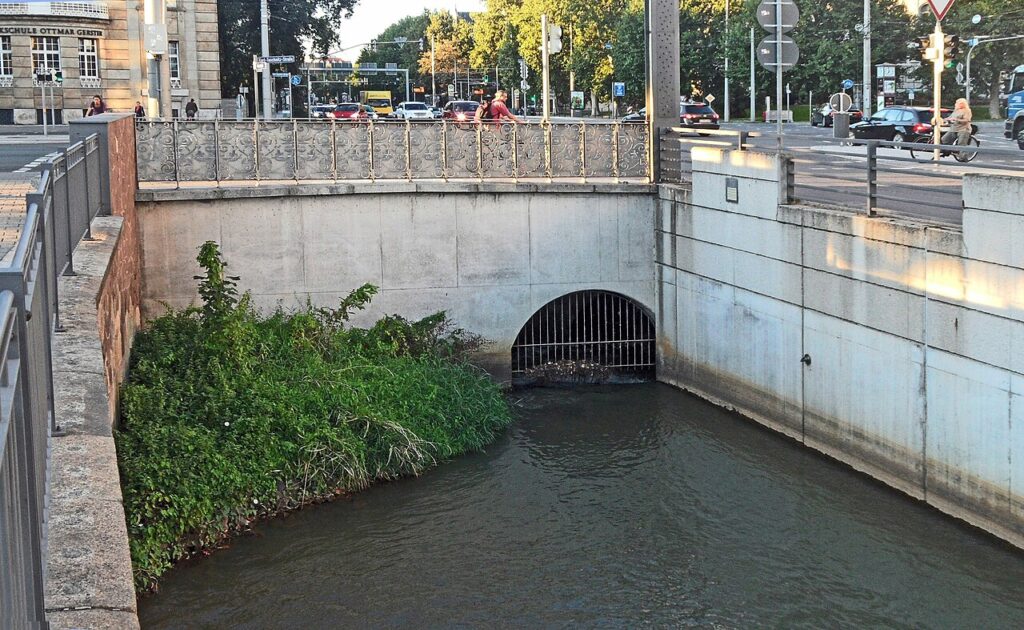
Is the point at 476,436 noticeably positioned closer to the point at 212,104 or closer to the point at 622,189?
the point at 622,189

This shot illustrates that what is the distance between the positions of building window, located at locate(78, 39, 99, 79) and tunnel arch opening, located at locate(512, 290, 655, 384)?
130 ft

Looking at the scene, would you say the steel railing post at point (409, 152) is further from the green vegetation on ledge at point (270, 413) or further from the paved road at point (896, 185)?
the paved road at point (896, 185)

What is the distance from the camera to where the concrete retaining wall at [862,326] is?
40.4 feet

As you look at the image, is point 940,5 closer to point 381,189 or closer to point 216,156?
point 381,189

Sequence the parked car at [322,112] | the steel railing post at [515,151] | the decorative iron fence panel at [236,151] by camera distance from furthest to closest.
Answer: the parked car at [322,112]
the steel railing post at [515,151]
the decorative iron fence panel at [236,151]

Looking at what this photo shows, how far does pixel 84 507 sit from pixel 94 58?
5318cm

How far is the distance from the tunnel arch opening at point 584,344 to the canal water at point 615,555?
4.26m

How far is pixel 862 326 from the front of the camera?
14.8 meters

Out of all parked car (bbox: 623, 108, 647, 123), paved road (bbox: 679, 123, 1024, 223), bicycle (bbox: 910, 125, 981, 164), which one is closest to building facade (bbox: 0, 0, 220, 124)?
parked car (bbox: 623, 108, 647, 123)

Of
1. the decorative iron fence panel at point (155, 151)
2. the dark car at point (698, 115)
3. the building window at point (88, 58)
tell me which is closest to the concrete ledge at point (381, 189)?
the decorative iron fence panel at point (155, 151)

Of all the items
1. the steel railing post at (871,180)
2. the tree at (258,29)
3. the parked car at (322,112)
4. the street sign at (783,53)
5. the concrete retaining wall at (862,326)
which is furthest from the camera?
the parked car at (322,112)

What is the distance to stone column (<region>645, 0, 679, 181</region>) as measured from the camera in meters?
20.6

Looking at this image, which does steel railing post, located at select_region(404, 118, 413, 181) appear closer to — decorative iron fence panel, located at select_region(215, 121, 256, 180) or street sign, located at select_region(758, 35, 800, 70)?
decorative iron fence panel, located at select_region(215, 121, 256, 180)

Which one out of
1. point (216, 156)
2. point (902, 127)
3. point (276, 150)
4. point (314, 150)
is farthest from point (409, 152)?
point (902, 127)
